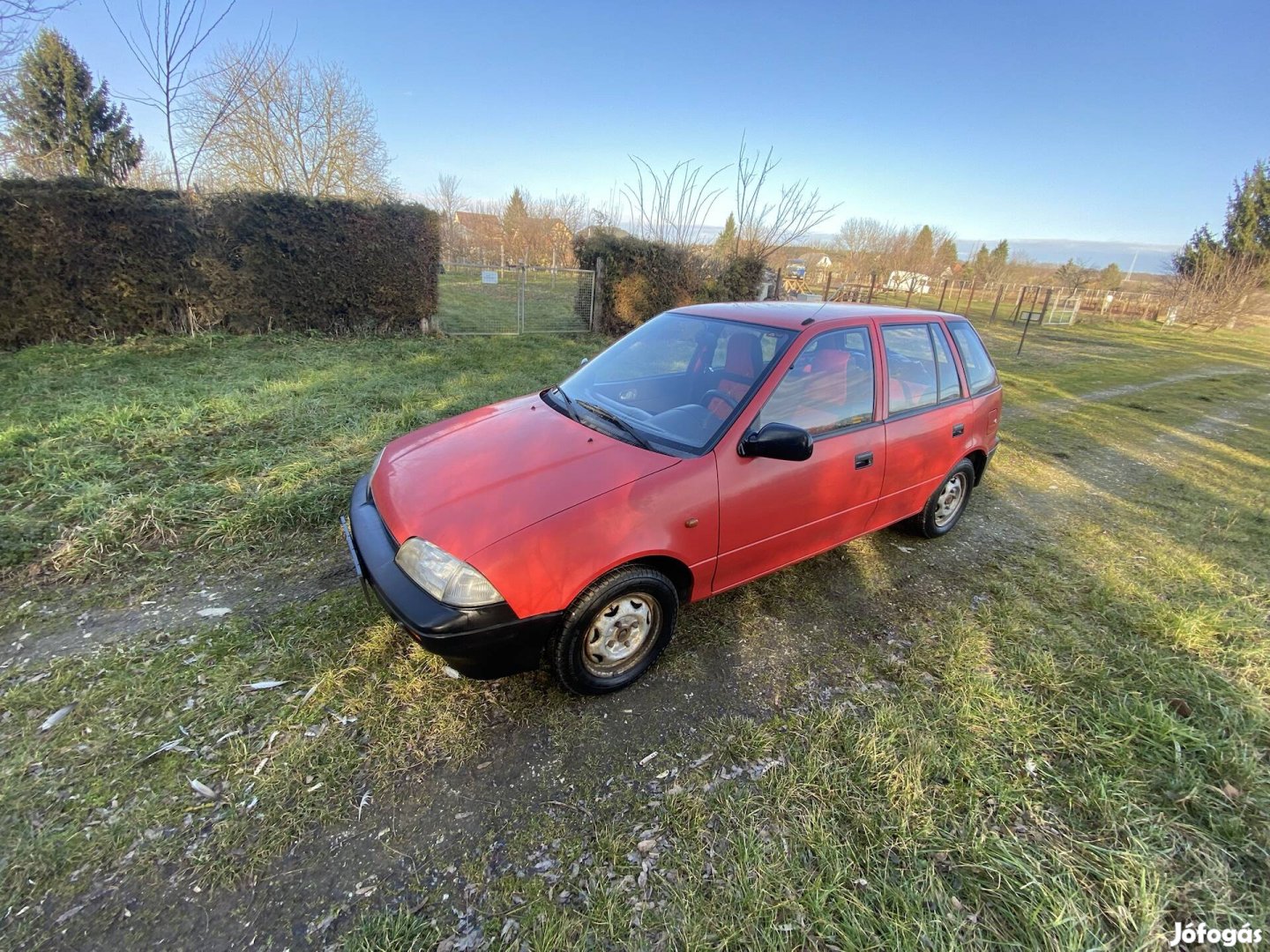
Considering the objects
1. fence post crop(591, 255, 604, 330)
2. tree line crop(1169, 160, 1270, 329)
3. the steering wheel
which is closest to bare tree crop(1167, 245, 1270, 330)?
tree line crop(1169, 160, 1270, 329)

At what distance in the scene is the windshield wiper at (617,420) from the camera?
2.54 metres

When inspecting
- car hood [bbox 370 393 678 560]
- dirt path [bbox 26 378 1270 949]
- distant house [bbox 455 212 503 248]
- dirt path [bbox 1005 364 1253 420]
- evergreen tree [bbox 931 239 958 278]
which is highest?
evergreen tree [bbox 931 239 958 278]

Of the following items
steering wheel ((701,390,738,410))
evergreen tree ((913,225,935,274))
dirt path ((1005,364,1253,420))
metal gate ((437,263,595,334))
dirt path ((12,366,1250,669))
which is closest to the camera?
dirt path ((12,366,1250,669))

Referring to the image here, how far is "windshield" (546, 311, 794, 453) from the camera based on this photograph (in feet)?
8.60

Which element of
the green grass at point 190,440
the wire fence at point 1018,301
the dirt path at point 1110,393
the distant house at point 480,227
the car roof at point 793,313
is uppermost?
the distant house at point 480,227

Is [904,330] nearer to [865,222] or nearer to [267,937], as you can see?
[267,937]

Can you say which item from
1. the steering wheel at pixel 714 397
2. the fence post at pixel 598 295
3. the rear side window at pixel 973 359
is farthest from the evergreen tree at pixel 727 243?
the steering wheel at pixel 714 397

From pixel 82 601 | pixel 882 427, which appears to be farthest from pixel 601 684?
pixel 82 601

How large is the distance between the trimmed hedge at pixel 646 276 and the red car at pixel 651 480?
9.13 m

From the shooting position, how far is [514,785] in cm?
202

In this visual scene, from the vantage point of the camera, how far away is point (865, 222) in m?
35.6

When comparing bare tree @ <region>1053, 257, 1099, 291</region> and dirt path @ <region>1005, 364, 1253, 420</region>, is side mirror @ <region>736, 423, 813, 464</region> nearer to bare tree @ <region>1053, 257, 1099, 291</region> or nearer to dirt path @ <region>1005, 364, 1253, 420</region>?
dirt path @ <region>1005, 364, 1253, 420</region>

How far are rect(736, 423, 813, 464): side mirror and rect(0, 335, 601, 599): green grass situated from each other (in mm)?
2883

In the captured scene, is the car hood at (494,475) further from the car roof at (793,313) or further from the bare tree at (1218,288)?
the bare tree at (1218,288)
